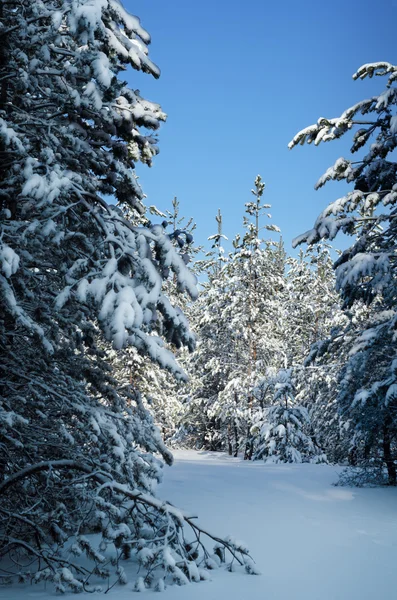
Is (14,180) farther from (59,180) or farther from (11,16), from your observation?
(11,16)

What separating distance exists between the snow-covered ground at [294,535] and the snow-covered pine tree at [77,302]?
34 centimetres

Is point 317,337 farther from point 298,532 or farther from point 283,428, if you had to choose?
point 298,532

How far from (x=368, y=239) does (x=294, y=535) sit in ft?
20.3

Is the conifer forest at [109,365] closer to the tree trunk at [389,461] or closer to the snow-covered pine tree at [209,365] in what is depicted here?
the tree trunk at [389,461]

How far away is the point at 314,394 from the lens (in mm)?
24438

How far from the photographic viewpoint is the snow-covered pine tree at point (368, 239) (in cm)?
866

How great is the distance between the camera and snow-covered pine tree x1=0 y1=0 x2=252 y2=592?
14.1ft

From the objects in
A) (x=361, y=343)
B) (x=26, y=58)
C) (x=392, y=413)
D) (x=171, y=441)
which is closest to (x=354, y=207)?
(x=361, y=343)

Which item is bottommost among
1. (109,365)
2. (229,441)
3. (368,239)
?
(229,441)

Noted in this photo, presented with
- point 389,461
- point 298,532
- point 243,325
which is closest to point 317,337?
point 243,325

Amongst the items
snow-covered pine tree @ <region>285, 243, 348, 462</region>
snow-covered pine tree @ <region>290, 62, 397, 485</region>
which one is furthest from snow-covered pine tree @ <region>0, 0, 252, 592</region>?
snow-covered pine tree @ <region>285, 243, 348, 462</region>

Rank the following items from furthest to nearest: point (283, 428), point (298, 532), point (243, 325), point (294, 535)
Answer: point (243, 325), point (283, 428), point (298, 532), point (294, 535)

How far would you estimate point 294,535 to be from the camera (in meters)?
5.87

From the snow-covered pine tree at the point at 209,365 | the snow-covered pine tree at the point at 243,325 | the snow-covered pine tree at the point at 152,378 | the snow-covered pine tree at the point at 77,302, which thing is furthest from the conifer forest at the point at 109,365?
the snow-covered pine tree at the point at 209,365
